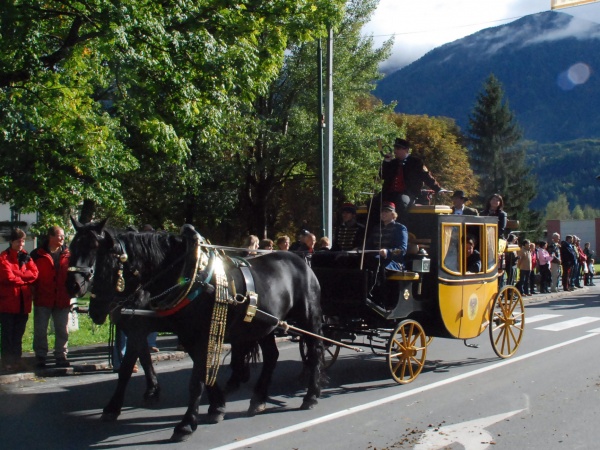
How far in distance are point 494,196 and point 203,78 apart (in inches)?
198

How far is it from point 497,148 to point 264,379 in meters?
63.6

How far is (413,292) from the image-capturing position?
896cm

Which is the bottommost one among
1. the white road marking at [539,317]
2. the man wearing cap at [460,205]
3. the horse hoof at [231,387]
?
the horse hoof at [231,387]

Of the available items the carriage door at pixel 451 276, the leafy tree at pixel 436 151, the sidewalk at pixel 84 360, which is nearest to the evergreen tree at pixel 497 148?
the leafy tree at pixel 436 151

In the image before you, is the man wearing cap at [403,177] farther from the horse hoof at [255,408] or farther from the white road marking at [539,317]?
the white road marking at [539,317]

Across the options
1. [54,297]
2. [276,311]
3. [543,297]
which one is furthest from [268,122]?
[276,311]

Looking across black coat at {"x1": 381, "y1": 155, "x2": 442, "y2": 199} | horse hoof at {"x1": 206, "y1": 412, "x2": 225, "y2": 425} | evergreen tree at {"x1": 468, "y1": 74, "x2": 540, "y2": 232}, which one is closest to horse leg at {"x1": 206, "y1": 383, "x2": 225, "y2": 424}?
horse hoof at {"x1": 206, "y1": 412, "x2": 225, "y2": 425}

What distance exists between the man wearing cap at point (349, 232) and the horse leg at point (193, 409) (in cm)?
352

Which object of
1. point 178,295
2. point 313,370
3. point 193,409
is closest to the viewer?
point 193,409

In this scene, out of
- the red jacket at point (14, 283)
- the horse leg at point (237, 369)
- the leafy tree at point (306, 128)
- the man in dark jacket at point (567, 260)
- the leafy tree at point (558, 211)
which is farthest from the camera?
the leafy tree at point (558, 211)

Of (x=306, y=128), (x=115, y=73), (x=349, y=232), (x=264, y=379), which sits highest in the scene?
(x=306, y=128)

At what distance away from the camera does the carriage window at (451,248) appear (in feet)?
30.0

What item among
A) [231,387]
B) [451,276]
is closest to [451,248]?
[451,276]

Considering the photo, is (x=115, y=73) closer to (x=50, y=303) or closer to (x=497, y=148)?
(x=50, y=303)
